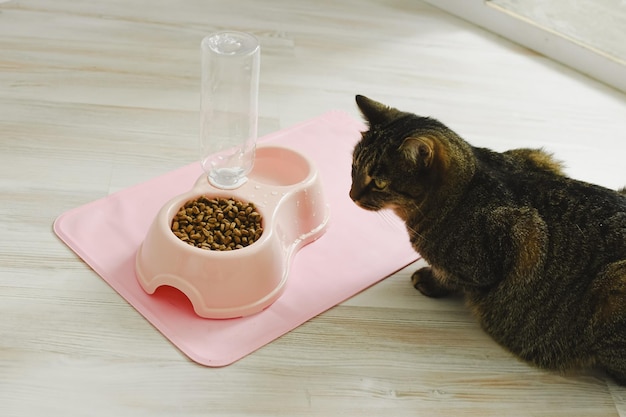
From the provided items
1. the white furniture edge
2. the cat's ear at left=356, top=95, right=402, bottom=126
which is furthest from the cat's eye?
the white furniture edge

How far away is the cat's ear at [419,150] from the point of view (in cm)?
152

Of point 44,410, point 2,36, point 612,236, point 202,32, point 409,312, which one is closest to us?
point 44,410

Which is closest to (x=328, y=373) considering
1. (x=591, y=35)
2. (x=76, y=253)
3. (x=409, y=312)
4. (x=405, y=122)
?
(x=409, y=312)

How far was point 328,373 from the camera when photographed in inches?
62.9

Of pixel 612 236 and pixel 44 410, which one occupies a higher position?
pixel 612 236

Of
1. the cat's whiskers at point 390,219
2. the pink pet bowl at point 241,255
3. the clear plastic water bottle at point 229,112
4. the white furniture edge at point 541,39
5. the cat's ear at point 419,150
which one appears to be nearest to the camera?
the cat's ear at point 419,150

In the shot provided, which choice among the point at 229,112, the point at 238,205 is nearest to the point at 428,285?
the point at 238,205

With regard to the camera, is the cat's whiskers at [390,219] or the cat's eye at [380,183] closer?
the cat's eye at [380,183]

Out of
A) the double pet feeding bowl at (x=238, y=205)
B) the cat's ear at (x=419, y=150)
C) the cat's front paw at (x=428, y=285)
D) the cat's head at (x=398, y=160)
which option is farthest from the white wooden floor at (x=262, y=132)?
the cat's ear at (x=419, y=150)

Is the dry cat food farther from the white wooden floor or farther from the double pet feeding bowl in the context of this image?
the white wooden floor

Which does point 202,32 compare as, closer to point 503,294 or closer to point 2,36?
point 2,36

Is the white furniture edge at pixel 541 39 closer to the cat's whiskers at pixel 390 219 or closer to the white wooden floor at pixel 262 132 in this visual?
the white wooden floor at pixel 262 132

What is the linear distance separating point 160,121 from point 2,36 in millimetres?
726

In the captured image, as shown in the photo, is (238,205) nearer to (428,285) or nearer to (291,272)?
(291,272)
